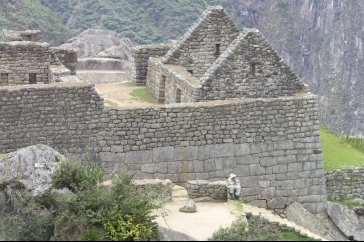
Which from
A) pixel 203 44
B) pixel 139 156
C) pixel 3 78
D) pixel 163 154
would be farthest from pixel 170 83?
pixel 3 78

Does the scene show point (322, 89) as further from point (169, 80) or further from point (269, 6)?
point (169, 80)

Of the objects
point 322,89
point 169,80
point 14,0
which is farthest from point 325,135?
point 322,89

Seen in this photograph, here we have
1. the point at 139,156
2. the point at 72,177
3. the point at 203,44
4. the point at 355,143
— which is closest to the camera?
the point at 72,177

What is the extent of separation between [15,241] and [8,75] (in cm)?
884

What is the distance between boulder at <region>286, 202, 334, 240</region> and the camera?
19.1 metres

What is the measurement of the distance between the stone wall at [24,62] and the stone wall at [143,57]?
12.2ft

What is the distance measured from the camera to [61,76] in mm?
20312

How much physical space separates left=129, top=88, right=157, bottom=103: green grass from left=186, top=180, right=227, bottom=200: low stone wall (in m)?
5.83

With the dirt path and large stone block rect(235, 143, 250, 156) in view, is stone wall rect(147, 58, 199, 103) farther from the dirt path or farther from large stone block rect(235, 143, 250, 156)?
the dirt path

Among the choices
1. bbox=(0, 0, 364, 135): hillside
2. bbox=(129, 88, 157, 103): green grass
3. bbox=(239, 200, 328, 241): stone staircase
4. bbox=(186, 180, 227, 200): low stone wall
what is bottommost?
bbox=(0, 0, 364, 135): hillside

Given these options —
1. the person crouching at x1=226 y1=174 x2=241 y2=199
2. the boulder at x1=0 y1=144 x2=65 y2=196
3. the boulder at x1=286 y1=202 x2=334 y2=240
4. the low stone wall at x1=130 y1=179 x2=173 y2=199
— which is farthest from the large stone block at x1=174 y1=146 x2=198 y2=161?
the boulder at x1=0 y1=144 x2=65 y2=196

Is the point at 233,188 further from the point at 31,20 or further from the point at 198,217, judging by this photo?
the point at 31,20

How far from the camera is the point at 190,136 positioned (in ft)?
60.9

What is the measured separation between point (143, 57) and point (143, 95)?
6.08 ft
